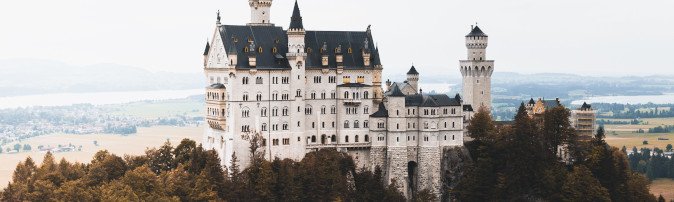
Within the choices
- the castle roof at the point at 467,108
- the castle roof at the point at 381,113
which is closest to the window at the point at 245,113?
the castle roof at the point at 381,113

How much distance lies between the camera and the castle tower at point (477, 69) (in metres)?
120

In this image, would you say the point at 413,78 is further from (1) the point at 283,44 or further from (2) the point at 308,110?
(1) the point at 283,44

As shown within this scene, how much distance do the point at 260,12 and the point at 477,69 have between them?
28.4 m

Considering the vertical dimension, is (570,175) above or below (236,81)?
below

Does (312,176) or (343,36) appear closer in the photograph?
(312,176)

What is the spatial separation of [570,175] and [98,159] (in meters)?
48.5

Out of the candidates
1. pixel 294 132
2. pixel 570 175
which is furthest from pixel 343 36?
pixel 570 175

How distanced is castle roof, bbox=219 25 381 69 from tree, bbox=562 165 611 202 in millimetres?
22708

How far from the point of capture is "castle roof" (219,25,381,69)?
100812 millimetres

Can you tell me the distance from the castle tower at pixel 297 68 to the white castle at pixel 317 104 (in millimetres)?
98

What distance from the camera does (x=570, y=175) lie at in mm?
104938

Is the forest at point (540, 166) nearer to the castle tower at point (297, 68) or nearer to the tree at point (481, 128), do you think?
the tree at point (481, 128)

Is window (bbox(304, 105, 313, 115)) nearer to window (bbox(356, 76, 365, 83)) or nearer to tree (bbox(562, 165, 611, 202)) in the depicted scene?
window (bbox(356, 76, 365, 83))

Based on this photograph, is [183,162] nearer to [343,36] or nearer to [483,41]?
[343,36]
